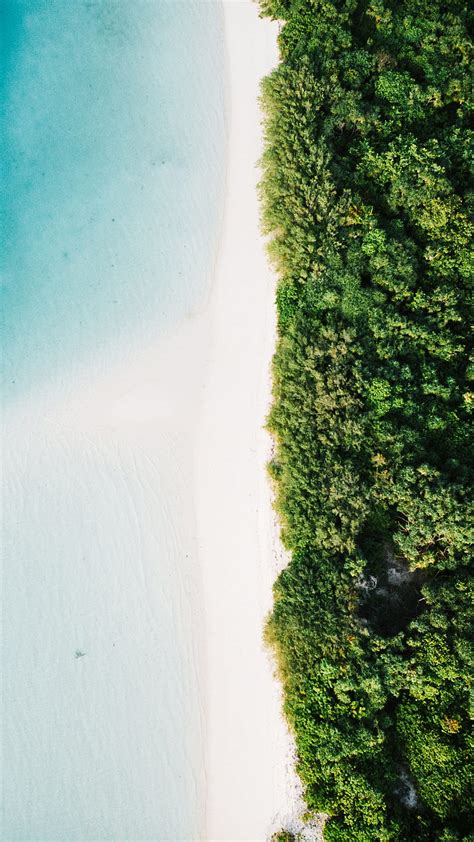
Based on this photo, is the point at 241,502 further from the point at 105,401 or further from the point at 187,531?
the point at 105,401

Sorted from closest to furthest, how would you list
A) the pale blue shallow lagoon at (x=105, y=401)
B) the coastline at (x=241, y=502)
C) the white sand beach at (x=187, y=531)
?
the coastline at (x=241, y=502) → the white sand beach at (x=187, y=531) → the pale blue shallow lagoon at (x=105, y=401)

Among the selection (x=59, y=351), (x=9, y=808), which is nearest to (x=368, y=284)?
(x=59, y=351)

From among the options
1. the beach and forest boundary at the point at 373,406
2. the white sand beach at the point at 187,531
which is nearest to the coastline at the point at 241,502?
the white sand beach at the point at 187,531

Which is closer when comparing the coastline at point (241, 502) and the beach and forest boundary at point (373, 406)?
the beach and forest boundary at point (373, 406)

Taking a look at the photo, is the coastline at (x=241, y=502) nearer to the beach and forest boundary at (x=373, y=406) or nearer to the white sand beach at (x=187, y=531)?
the white sand beach at (x=187, y=531)

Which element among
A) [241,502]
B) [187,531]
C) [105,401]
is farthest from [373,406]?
[105,401]

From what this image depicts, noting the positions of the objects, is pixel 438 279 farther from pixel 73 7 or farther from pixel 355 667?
pixel 73 7
